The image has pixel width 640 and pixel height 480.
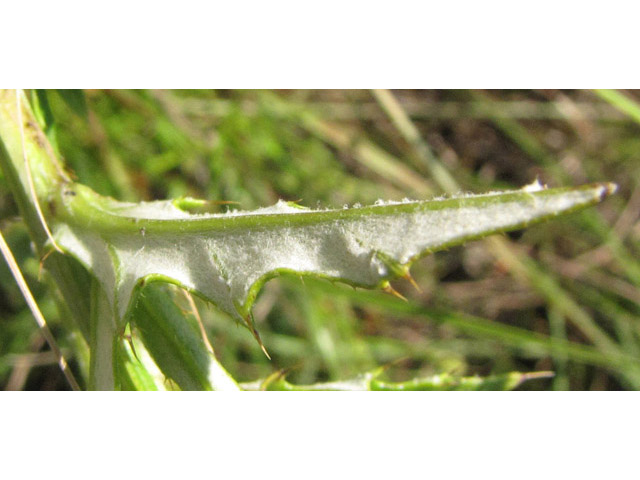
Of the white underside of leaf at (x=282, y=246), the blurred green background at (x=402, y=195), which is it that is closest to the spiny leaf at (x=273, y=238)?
the white underside of leaf at (x=282, y=246)

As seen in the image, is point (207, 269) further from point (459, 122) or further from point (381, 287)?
point (459, 122)

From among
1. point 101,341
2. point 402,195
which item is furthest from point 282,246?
point 402,195

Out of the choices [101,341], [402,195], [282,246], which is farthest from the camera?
[402,195]

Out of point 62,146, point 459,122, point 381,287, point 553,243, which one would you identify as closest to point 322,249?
point 381,287

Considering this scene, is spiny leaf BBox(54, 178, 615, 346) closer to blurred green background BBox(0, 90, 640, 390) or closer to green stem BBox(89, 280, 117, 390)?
green stem BBox(89, 280, 117, 390)

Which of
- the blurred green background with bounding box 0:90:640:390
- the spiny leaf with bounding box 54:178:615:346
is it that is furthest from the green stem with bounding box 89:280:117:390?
the blurred green background with bounding box 0:90:640:390

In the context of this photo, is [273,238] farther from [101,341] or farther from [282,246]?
[101,341]

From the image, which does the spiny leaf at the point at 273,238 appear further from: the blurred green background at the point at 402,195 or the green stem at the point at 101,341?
the blurred green background at the point at 402,195
